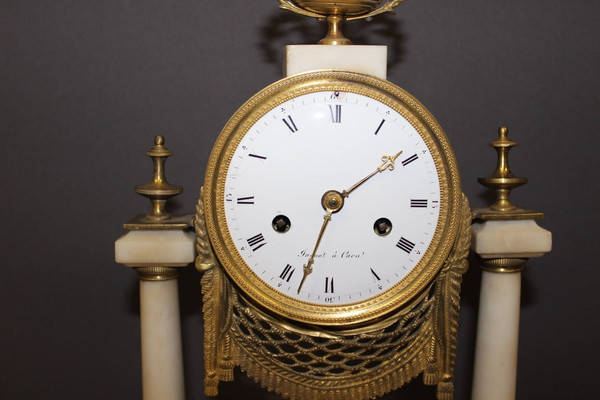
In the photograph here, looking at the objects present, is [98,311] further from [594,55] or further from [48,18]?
[594,55]

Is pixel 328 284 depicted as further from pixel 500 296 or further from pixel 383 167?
pixel 500 296

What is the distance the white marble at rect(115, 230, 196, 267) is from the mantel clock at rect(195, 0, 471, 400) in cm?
4

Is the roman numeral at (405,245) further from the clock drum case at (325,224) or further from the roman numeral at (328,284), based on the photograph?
the roman numeral at (328,284)

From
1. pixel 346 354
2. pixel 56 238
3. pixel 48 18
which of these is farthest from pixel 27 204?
pixel 346 354

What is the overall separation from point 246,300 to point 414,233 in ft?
1.13

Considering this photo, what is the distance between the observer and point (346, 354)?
63.1 inches

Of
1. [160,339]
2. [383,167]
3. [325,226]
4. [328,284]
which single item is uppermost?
[383,167]

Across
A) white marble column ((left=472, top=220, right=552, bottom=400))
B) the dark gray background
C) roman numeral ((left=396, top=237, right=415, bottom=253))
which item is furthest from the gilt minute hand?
the dark gray background

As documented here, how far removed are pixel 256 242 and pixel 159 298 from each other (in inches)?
9.2

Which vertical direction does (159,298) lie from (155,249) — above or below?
below

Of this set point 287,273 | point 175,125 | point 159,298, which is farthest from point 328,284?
point 175,125

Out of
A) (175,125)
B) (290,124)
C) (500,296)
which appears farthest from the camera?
(175,125)

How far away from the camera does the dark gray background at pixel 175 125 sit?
195 centimetres

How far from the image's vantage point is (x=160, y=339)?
163cm
